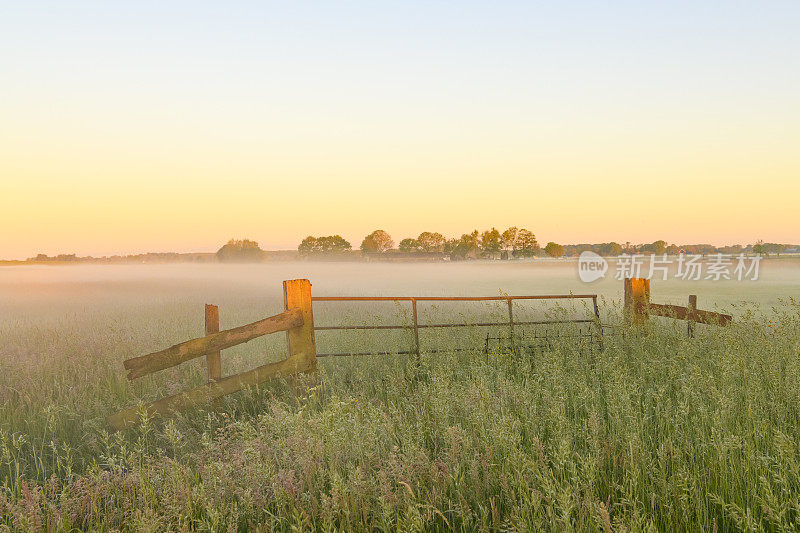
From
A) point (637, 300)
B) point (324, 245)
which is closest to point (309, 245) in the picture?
point (324, 245)

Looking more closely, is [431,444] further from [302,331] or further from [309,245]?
[309,245]

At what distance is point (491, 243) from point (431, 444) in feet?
421

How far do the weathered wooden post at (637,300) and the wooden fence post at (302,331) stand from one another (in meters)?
6.55

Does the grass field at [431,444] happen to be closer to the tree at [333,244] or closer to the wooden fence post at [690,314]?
the wooden fence post at [690,314]

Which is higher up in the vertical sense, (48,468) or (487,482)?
(487,482)

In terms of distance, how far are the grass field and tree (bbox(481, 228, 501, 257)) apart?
121m

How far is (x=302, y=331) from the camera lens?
23.9 ft

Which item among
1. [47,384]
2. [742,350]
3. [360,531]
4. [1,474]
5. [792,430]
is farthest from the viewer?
[47,384]

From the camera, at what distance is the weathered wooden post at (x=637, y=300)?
10359 mm

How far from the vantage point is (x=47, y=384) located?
8633 millimetres

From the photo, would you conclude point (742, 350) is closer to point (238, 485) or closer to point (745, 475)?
point (745, 475)

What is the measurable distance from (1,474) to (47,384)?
313cm

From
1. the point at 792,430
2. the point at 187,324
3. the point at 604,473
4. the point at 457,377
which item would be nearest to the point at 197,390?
the point at 457,377

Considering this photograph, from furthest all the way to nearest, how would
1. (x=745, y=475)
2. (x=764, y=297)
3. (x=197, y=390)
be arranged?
(x=764, y=297)
(x=197, y=390)
(x=745, y=475)
